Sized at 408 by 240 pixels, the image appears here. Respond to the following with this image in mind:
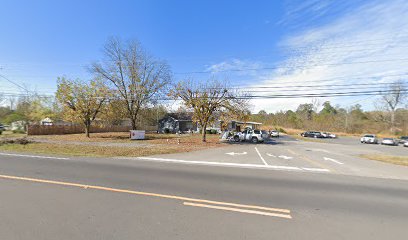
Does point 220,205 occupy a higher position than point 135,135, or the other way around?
point 135,135

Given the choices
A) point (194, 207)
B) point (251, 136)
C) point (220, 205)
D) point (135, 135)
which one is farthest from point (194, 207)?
point (135, 135)

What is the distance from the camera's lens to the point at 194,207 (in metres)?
4.52

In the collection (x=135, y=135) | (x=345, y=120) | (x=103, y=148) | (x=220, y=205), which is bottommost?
(x=103, y=148)

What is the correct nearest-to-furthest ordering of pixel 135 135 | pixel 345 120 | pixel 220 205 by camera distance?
pixel 220 205
pixel 135 135
pixel 345 120

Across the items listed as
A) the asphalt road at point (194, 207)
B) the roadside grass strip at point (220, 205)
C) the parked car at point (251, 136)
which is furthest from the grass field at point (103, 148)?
the roadside grass strip at point (220, 205)

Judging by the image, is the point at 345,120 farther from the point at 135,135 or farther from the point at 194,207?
the point at 194,207

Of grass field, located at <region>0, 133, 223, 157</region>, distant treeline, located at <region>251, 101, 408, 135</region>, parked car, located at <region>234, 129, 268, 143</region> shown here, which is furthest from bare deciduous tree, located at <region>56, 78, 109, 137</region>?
distant treeline, located at <region>251, 101, 408, 135</region>

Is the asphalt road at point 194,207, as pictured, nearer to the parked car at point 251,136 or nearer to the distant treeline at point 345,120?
the parked car at point 251,136

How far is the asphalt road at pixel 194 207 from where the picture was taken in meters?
3.42

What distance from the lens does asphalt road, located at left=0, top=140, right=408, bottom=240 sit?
11.2 feet

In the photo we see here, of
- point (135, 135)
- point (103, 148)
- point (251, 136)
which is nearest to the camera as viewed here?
point (103, 148)

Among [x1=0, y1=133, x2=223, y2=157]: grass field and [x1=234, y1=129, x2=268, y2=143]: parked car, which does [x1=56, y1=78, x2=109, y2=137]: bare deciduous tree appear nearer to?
[x1=0, y1=133, x2=223, y2=157]: grass field

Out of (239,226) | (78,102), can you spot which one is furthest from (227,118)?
(78,102)

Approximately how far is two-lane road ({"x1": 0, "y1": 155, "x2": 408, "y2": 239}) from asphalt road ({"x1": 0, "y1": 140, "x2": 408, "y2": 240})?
18mm
